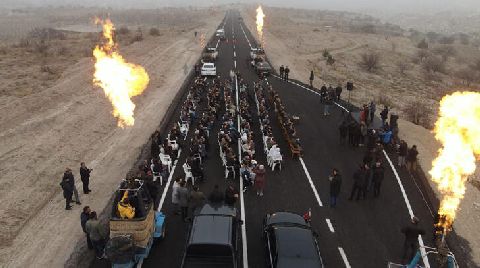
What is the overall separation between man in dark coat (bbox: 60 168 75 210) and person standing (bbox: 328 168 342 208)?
34.3ft

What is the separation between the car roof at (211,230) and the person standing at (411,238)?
594cm

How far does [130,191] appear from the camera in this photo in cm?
1370

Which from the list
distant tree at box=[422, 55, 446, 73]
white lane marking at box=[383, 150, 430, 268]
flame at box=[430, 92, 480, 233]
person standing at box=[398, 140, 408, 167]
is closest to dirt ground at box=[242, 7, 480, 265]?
flame at box=[430, 92, 480, 233]

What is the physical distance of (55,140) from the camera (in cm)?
2548

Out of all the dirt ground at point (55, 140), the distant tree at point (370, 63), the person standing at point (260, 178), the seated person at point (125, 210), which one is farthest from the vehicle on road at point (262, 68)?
the seated person at point (125, 210)

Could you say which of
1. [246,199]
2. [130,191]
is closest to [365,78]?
[246,199]

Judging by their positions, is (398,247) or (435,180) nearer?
(398,247)

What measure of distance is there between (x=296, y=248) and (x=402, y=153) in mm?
10880

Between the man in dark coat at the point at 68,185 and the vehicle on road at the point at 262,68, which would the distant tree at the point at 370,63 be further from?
the man in dark coat at the point at 68,185

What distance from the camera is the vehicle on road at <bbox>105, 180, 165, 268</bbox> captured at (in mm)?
12383

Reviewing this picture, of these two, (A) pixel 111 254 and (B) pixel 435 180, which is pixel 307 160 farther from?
(A) pixel 111 254

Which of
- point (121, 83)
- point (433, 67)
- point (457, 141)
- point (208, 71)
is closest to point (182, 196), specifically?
point (457, 141)

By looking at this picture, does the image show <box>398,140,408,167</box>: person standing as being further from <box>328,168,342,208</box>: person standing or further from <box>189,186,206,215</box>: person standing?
<box>189,186,206,215</box>: person standing

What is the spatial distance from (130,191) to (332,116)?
18456 mm
